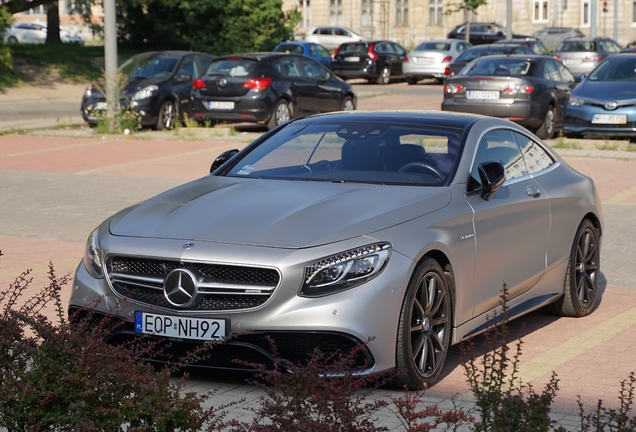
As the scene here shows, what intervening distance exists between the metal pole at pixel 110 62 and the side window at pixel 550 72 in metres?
8.08

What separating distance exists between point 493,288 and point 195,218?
5.93 ft

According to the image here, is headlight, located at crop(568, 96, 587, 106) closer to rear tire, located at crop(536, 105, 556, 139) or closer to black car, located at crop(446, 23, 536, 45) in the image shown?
rear tire, located at crop(536, 105, 556, 139)

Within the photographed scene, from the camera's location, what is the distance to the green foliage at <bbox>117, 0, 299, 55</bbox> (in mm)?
42562

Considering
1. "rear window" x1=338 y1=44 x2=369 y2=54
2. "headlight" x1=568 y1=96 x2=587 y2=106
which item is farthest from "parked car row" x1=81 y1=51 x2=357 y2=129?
"rear window" x1=338 y1=44 x2=369 y2=54

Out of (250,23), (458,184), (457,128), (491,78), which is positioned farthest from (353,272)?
(250,23)

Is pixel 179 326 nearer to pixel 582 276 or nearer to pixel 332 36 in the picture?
pixel 582 276

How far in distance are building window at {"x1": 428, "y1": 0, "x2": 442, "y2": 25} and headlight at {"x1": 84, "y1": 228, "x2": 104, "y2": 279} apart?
7299 cm

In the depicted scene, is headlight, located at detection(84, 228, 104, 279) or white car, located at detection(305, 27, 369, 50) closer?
headlight, located at detection(84, 228, 104, 279)

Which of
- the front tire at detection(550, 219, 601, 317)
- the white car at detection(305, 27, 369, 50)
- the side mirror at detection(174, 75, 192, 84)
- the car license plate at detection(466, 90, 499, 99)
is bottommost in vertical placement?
the front tire at detection(550, 219, 601, 317)

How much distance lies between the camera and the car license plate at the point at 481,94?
19578 millimetres

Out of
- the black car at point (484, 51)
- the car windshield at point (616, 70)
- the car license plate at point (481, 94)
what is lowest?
the car license plate at point (481, 94)

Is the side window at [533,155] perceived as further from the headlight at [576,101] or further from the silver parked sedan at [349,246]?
the headlight at [576,101]

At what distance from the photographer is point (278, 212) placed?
5.79 meters

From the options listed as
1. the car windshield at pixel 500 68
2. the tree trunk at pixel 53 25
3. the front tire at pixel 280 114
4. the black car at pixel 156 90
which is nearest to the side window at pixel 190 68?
the black car at pixel 156 90
